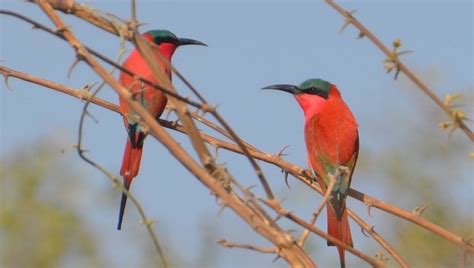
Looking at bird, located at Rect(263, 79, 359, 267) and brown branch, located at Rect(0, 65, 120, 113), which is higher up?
brown branch, located at Rect(0, 65, 120, 113)

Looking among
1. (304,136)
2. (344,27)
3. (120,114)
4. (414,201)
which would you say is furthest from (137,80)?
(414,201)

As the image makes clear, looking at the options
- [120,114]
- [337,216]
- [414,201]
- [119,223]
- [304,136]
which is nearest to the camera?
[119,223]

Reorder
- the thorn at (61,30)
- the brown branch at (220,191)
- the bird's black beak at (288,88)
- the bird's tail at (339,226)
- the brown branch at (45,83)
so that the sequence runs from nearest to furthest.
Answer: the brown branch at (220,191)
the thorn at (61,30)
the brown branch at (45,83)
the bird's tail at (339,226)
the bird's black beak at (288,88)

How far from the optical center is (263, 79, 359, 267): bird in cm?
271

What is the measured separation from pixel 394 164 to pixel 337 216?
422 centimetres

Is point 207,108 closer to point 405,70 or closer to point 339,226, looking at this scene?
point 405,70

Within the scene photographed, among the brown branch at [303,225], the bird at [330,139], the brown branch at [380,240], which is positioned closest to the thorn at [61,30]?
the brown branch at [303,225]

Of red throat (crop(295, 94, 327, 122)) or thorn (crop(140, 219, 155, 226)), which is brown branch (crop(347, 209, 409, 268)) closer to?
thorn (crop(140, 219, 155, 226))

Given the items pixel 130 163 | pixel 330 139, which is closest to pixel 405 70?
pixel 130 163

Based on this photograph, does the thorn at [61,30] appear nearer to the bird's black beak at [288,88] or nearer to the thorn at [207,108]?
the thorn at [207,108]

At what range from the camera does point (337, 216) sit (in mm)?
2695

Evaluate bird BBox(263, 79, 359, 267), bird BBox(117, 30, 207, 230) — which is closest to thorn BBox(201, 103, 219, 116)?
bird BBox(117, 30, 207, 230)

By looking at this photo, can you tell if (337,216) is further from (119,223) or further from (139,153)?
(119,223)

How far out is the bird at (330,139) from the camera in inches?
107
